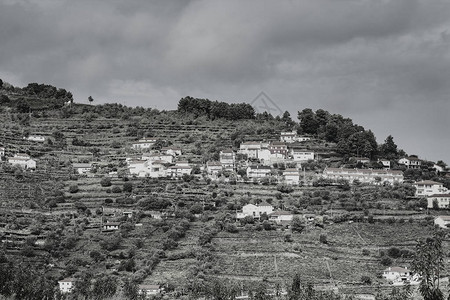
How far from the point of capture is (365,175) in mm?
78250

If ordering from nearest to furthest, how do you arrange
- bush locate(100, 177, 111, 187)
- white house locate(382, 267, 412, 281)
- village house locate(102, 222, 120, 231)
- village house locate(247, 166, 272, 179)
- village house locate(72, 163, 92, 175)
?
white house locate(382, 267, 412, 281) → village house locate(102, 222, 120, 231) → bush locate(100, 177, 111, 187) → village house locate(247, 166, 272, 179) → village house locate(72, 163, 92, 175)

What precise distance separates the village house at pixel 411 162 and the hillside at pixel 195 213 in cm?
88

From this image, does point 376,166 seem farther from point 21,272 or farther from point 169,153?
point 21,272

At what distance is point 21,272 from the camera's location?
4831 cm

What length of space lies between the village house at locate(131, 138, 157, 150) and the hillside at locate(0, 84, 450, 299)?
0.59 meters

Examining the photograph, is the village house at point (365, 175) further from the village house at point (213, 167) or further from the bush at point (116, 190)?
the bush at point (116, 190)

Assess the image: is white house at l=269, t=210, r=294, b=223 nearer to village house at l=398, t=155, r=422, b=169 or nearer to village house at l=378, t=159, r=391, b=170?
village house at l=378, t=159, r=391, b=170

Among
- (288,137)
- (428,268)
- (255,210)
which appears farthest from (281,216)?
(288,137)

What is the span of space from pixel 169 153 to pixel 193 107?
2150 centimetres

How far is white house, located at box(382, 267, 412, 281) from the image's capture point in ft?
174

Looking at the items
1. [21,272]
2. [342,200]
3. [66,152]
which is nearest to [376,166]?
[342,200]

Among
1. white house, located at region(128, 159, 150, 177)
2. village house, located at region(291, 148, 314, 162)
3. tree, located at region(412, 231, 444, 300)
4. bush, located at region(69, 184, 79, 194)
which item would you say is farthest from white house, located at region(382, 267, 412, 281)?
bush, located at region(69, 184, 79, 194)

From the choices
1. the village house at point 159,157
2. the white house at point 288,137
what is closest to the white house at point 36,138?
the village house at point 159,157

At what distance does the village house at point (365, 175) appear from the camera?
77.2 metres
